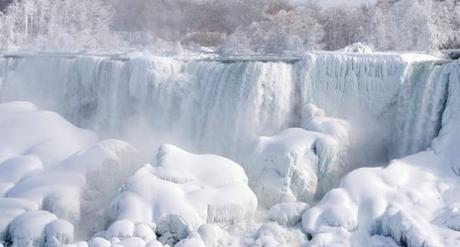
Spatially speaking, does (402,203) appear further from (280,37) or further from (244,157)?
(280,37)

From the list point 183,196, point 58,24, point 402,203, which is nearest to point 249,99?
point 183,196

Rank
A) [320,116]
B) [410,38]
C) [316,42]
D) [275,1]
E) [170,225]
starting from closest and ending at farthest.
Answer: [170,225] < [320,116] < [410,38] < [316,42] < [275,1]

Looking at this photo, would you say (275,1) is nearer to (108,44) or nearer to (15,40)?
(108,44)

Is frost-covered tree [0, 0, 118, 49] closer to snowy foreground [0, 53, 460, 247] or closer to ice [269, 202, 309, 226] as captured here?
snowy foreground [0, 53, 460, 247]

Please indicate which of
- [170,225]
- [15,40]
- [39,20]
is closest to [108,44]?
[15,40]

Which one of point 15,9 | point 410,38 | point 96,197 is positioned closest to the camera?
point 96,197

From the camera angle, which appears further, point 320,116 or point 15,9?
point 15,9

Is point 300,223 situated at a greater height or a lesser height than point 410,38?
lesser

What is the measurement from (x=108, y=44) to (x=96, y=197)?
106 feet

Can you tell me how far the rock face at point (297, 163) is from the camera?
1069 cm

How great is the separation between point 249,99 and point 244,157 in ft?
5.23

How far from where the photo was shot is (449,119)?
11.3 metres

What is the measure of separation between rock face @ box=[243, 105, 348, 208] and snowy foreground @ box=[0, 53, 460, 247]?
0.02 meters

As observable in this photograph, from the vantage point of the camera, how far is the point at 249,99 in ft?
42.4
